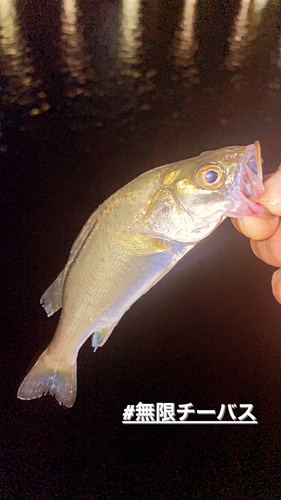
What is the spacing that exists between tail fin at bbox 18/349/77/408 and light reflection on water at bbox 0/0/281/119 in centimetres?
287

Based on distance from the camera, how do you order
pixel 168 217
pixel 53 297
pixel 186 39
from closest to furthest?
pixel 168 217 → pixel 53 297 → pixel 186 39

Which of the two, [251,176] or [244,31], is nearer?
[251,176]

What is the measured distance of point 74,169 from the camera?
2596 millimetres

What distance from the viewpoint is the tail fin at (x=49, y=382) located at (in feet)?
3.18

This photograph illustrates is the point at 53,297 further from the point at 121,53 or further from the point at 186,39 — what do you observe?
the point at 186,39

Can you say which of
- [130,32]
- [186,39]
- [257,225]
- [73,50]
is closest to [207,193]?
[257,225]

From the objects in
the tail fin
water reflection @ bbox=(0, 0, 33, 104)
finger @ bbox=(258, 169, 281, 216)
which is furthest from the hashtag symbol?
water reflection @ bbox=(0, 0, 33, 104)

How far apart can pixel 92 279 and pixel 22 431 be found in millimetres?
1982

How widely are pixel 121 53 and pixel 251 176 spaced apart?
4.44 meters

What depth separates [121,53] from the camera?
401 cm

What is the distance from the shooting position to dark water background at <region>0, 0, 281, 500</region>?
2.01 m

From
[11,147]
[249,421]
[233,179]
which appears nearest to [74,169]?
[11,147]

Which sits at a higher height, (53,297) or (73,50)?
(73,50)

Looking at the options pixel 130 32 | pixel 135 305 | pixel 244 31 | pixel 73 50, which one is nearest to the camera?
pixel 135 305
